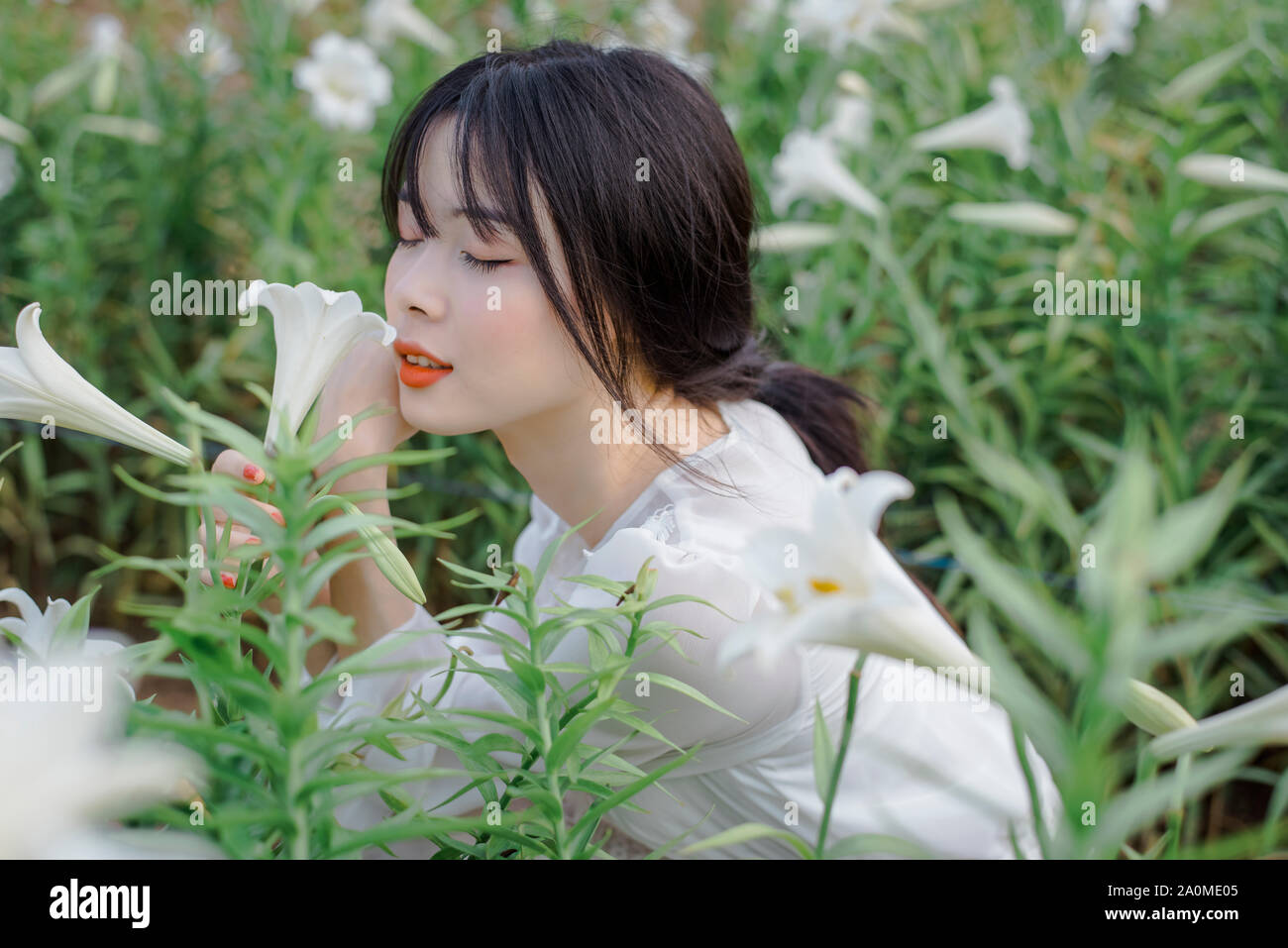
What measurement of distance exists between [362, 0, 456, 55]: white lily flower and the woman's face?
1.22 m

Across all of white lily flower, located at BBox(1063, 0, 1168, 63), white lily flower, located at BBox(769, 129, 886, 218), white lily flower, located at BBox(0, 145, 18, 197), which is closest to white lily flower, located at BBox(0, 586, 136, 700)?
white lily flower, located at BBox(0, 145, 18, 197)

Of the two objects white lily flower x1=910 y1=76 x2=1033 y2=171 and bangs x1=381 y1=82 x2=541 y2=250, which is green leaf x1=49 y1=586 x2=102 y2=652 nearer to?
bangs x1=381 y1=82 x2=541 y2=250

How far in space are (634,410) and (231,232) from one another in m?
1.56

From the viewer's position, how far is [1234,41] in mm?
2113

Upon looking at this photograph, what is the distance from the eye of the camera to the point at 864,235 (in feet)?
5.98

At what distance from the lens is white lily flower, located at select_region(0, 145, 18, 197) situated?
163 centimetres

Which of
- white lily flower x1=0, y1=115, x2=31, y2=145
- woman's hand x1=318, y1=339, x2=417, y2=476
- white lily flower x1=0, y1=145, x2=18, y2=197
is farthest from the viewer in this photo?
white lily flower x1=0, y1=115, x2=31, y2=145

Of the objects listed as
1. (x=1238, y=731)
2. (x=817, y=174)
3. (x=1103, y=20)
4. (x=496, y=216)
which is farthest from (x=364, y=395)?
(x=1103, y=20)

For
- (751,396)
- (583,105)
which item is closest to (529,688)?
(583,105)

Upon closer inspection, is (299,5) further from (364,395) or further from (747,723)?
(747,723)

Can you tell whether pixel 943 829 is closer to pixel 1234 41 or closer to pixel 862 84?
pixel 862 84

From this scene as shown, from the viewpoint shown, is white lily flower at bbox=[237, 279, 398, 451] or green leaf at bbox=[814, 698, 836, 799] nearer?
green leaf at bbox=[814, 698, 836, 799]

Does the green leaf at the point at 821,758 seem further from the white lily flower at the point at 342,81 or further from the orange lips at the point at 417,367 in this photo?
the white lily flower at the point at 342,81

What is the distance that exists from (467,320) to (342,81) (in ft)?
4.15
